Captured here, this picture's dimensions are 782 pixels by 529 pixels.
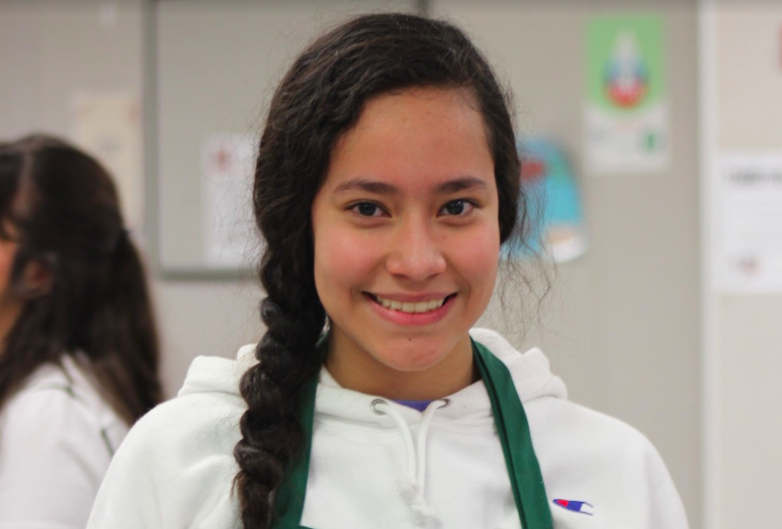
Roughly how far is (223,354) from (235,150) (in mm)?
605

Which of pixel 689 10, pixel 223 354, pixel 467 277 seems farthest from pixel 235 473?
pixel 689 10

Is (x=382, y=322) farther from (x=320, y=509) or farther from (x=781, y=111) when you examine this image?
(x=781, y=111)

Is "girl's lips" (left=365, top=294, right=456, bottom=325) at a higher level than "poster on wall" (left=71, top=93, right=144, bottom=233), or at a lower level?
lower

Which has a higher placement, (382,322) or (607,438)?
(382,322)

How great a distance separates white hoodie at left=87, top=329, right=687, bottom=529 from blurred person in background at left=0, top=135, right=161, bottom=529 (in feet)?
1.83

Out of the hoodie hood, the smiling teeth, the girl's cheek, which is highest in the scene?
the girl's cheek

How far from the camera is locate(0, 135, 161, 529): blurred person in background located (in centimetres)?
172

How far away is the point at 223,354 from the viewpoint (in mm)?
2584

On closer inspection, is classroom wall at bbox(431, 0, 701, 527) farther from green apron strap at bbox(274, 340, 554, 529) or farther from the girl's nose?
the girl's nose

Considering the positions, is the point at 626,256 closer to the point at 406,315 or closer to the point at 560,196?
the point at 560,196

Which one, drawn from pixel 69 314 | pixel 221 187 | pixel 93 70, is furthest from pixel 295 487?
pixel 93 70

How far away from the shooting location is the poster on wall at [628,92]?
102 inches

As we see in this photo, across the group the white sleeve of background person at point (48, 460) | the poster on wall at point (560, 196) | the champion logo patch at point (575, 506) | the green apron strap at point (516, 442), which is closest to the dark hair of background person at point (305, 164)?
the green apron strap at point (516, 442)

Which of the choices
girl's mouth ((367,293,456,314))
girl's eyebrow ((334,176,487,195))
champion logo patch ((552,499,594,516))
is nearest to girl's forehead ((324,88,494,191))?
girl's eyebrow ((334,176,487,195))
